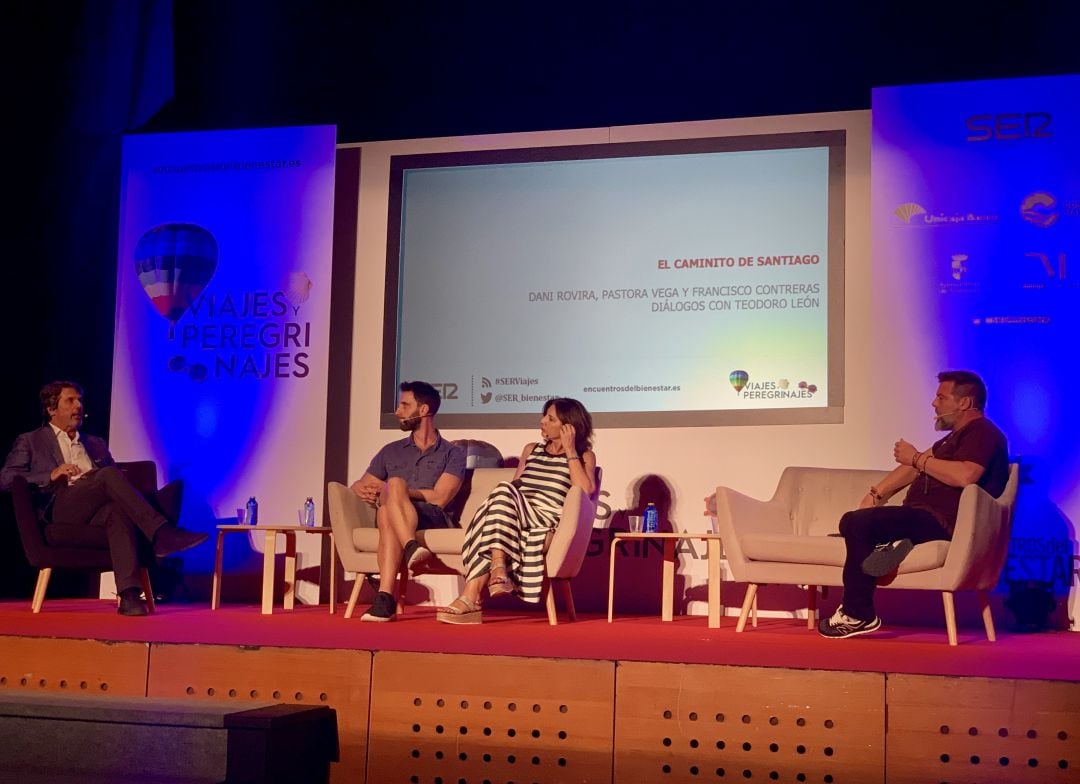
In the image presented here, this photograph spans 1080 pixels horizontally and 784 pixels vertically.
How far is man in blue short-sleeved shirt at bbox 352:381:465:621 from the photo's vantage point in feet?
15.9

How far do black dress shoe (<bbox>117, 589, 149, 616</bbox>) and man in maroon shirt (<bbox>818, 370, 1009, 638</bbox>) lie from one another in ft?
8.47

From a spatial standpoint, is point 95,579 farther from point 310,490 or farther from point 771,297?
point 771,297

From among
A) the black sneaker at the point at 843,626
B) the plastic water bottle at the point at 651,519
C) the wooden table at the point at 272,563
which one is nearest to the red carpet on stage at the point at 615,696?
the black sneaker at the point at 843,626

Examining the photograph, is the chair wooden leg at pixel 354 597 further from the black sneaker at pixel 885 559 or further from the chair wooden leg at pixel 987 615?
the chair wooden leg at pixel 987 615

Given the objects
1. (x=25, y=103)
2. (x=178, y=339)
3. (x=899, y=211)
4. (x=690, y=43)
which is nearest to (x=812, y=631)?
(x=899, y=211)

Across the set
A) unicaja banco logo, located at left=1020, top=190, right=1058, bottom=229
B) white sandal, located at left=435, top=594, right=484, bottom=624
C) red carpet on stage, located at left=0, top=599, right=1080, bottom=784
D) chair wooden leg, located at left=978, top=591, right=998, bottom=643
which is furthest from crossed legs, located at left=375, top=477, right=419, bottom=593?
unicaja banco logo, located at left=1020, top=190, right=1058, bottom=229

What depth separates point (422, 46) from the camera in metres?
6.42

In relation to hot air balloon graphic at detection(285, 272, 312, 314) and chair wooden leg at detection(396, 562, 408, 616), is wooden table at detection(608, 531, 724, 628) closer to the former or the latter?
chair wooden leg at detection(396, 562, 408, 616)

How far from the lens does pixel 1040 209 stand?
5469mm

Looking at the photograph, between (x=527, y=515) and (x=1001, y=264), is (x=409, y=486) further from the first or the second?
(x=1001, y=264)

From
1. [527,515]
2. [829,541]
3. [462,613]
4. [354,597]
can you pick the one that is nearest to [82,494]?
[354,597]

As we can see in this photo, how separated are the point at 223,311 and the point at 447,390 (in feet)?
4.29

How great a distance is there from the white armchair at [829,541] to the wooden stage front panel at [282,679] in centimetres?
179

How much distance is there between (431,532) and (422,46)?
2895 millimetres
